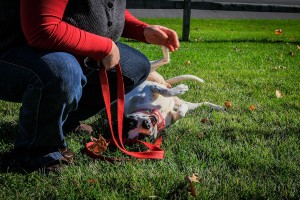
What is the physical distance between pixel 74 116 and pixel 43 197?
94 centimetres

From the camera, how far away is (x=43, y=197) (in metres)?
2.11

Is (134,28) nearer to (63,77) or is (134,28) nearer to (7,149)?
(63,77)

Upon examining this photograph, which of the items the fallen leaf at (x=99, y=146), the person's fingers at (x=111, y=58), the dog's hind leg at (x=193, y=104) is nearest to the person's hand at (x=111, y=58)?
the person's fingers at (x=111, y=58)

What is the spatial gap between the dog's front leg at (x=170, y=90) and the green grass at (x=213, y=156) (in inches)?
10.2

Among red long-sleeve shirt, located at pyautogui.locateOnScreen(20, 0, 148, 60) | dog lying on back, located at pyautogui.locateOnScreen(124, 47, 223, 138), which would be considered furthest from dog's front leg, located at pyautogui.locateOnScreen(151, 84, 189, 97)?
red long-sleeve shirt, located at pyautogui.locateOnScreen(20, 0, 148, 60)

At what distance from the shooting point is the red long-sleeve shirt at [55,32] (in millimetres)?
2092

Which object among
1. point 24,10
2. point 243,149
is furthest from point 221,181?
point 24,10

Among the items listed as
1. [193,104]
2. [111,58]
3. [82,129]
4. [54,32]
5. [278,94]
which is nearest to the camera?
[54,32]

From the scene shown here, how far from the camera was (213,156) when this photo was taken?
265 cm

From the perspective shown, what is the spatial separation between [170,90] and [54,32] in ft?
3.75

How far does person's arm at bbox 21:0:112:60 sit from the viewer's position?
2.09 metres

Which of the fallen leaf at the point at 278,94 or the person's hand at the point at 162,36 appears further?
the fallen leaf at the point at 278,94

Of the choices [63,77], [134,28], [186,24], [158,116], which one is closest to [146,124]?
[158,116]

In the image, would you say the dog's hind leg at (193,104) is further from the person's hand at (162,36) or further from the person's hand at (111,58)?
the person's hand at (111,58)
